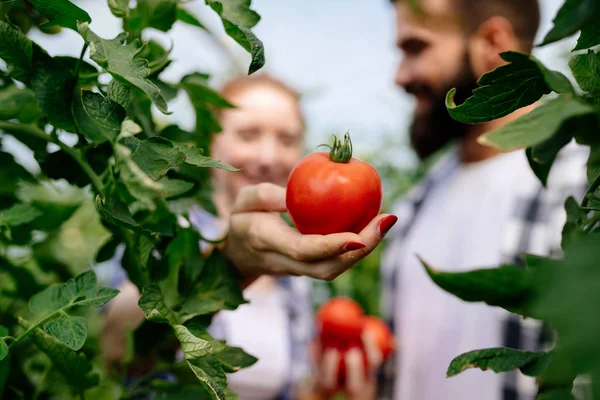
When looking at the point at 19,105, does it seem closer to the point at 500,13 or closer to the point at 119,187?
the point at 119,187

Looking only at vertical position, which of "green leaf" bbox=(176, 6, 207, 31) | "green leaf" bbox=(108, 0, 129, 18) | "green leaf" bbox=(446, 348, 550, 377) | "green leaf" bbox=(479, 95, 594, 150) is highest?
"green leaf" bbox=(479, 95, 594, 150)

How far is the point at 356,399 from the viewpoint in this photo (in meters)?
2.03

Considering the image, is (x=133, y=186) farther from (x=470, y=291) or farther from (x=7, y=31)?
(x=470, y=291)

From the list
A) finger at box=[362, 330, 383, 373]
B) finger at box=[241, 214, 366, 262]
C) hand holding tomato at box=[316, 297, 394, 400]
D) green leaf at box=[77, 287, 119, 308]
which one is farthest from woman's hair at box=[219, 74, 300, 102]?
green leaf at box=[77, 287, 119, 308]

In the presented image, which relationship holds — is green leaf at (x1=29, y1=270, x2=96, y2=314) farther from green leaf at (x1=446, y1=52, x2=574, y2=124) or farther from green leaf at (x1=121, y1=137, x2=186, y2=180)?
green leaf at (x1=446, y1=52, x2=574, y2=124)

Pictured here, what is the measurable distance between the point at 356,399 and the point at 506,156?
1002 mm

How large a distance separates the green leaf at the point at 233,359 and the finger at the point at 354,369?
1425mm

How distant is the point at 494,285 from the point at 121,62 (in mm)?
276

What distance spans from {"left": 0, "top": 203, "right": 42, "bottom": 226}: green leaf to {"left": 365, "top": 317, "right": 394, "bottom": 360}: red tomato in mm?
1524

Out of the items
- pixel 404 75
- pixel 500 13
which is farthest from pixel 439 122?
pixel 500 13

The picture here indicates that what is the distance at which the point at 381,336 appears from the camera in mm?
1918

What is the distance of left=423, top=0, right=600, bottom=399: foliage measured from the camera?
0.20 meters

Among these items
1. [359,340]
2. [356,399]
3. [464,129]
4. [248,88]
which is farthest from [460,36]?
[356,399]

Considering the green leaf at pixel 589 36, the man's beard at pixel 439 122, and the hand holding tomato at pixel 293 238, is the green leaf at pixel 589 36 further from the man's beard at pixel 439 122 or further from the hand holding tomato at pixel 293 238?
the man's beard at pixel 439 122
